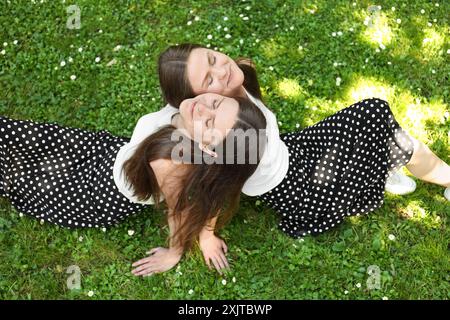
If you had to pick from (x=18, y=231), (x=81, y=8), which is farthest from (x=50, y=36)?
(x=18, y=231)

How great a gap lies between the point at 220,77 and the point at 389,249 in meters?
1.72

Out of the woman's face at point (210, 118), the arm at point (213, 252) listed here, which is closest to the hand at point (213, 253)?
the arm at point (213, 252)

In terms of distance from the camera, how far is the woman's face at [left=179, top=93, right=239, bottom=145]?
9.73 ft

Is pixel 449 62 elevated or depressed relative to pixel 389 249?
elevated

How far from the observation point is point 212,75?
335 centimetres

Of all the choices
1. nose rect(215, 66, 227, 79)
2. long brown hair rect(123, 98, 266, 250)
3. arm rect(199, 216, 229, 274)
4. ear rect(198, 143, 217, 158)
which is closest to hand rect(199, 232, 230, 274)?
arm rect(199, 216, 229, 274)

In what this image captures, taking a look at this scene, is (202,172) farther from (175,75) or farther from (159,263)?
(159,263)

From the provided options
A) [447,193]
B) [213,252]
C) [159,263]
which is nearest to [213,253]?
[213,252]

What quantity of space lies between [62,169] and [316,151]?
1741 millimetres

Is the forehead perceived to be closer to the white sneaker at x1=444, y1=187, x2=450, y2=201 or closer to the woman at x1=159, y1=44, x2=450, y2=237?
the woman at x1=159, y1=44, x2=450, y2=237

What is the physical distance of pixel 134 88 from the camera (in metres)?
4.77

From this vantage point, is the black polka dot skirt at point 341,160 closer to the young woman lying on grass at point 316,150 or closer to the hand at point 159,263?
the young woman lying on grass at point 316,150
